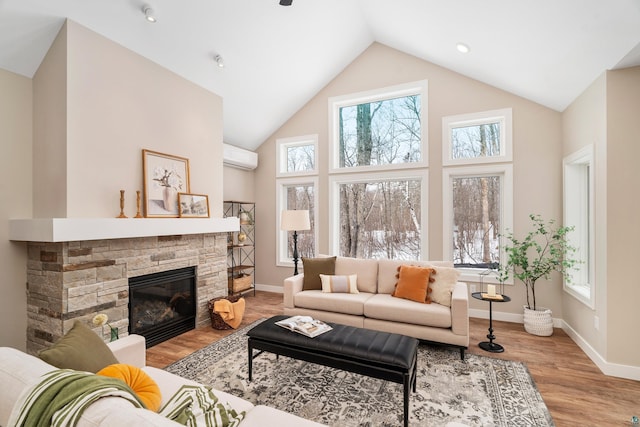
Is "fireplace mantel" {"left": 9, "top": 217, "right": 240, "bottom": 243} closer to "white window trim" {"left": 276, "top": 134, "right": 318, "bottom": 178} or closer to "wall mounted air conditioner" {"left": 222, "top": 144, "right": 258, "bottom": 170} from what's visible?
"wall mounted air conditioner" {"left": 222, "top": 144, "right": 258, "bottom": 170}

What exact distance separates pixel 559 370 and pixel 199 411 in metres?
→ 3.11

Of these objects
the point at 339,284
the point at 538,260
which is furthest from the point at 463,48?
the point at 339,284

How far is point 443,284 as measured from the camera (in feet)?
10.9

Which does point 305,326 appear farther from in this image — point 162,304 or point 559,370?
point 559,370

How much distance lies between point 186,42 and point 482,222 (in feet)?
14.4

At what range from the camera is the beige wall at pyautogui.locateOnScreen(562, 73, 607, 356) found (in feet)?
9.12

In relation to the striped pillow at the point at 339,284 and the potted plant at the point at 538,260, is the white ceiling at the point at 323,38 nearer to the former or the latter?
the potted plant at the point at 538,260

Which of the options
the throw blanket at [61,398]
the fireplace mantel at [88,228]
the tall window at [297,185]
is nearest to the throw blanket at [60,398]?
the throw blanket at [61,398]

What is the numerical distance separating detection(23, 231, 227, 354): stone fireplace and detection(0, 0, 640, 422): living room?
0.70 feet

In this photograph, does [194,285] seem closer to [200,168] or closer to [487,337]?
[200,168]

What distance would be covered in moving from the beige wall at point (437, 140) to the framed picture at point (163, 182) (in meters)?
2.04

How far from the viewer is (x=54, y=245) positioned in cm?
271

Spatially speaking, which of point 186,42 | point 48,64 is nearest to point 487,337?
point 186,42

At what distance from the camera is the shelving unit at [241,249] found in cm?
510
